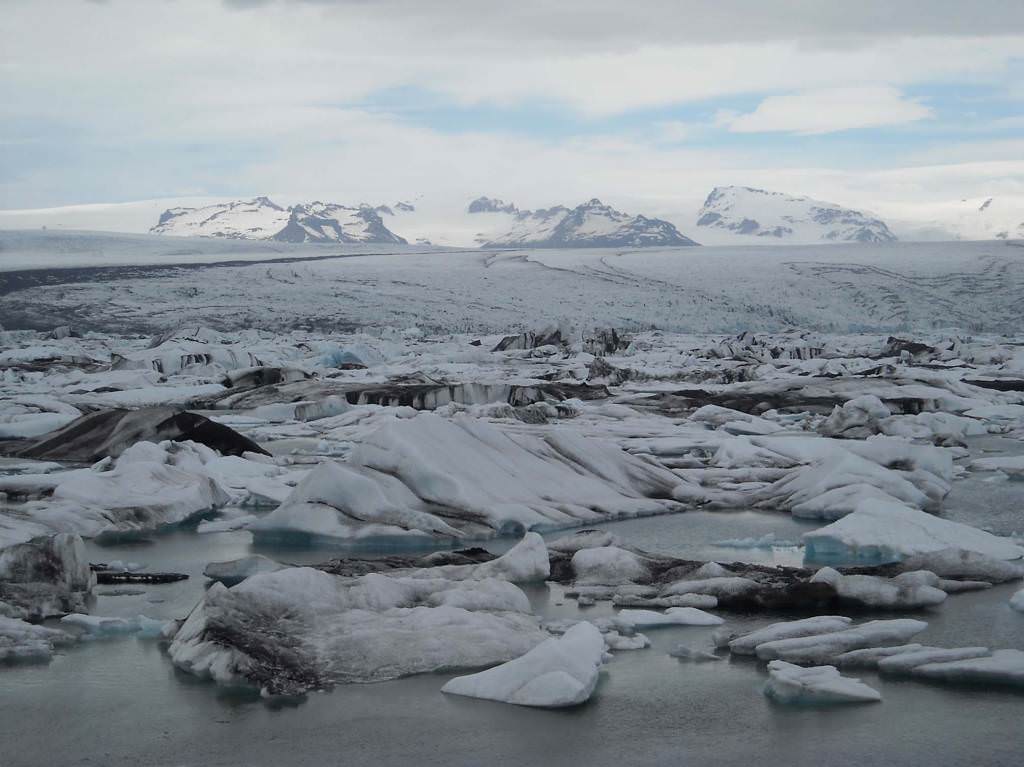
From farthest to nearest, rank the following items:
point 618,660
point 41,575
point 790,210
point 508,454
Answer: point 790,210, point 508,454, point 41,575, point 618,660

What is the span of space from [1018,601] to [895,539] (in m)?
0.90

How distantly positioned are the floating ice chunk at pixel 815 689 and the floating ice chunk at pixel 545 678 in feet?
1.88

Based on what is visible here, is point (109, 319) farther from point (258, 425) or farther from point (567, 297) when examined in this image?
point (258, 425)

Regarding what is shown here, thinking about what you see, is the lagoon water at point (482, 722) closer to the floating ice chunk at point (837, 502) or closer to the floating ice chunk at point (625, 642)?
the floating ice chunk at point (625, 642)

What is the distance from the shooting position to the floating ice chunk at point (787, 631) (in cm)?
416

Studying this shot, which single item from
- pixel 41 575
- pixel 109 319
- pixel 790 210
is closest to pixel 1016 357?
pixel 41 575

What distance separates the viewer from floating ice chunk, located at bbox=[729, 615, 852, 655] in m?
4.16

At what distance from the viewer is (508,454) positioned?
7.09 metres

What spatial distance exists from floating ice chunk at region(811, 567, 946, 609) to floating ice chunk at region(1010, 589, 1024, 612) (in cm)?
26

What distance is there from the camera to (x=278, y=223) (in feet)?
358

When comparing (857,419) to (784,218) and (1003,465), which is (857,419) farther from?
(784,218)

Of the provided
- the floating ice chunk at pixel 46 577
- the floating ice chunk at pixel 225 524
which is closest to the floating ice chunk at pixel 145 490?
the floating ice chunk at pixel 225 524

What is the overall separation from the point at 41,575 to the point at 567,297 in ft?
87.8

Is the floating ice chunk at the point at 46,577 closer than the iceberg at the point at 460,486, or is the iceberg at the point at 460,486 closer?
the floating ice chunk at the point at 46,577
